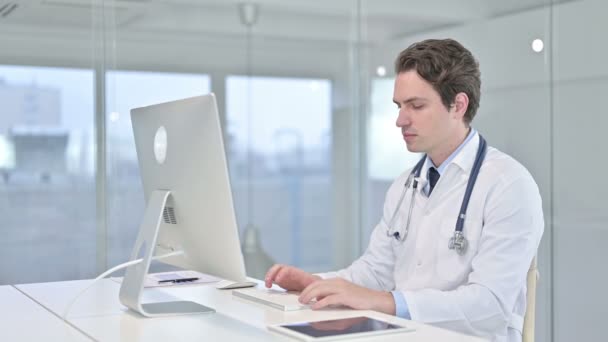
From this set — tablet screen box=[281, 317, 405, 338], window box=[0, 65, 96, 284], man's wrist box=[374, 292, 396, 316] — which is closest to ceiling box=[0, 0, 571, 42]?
window box=[0, 65, 96, 284]

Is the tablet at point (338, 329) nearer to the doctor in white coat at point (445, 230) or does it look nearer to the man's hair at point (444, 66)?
the doctor in white coat at point (445, 230)

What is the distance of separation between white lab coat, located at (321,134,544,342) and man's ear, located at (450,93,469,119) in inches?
3.6

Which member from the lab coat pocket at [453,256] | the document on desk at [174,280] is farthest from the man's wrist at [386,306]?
the document on desk at [174,280]

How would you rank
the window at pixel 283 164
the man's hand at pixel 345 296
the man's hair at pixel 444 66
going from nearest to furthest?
the man's hand at pixel 345 296 < the man's hair at pixel 444 66 < the window at pixel 283 164

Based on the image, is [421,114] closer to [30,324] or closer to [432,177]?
[432,177]

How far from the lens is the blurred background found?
160 inches

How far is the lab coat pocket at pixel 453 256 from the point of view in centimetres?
238

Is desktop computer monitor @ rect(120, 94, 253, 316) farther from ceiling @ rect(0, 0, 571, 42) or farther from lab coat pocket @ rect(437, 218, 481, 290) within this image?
ceiling @ rect(0, 0, 571, 42)

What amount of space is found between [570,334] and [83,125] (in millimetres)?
2577

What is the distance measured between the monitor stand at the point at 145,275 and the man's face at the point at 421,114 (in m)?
0.74

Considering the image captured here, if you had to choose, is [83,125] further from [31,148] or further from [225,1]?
[225,1]

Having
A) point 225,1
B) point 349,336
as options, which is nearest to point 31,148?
point 225,1

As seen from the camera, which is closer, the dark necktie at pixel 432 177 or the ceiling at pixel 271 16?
the dark necktie at pixel 432 177

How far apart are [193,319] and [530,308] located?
3.00ft
